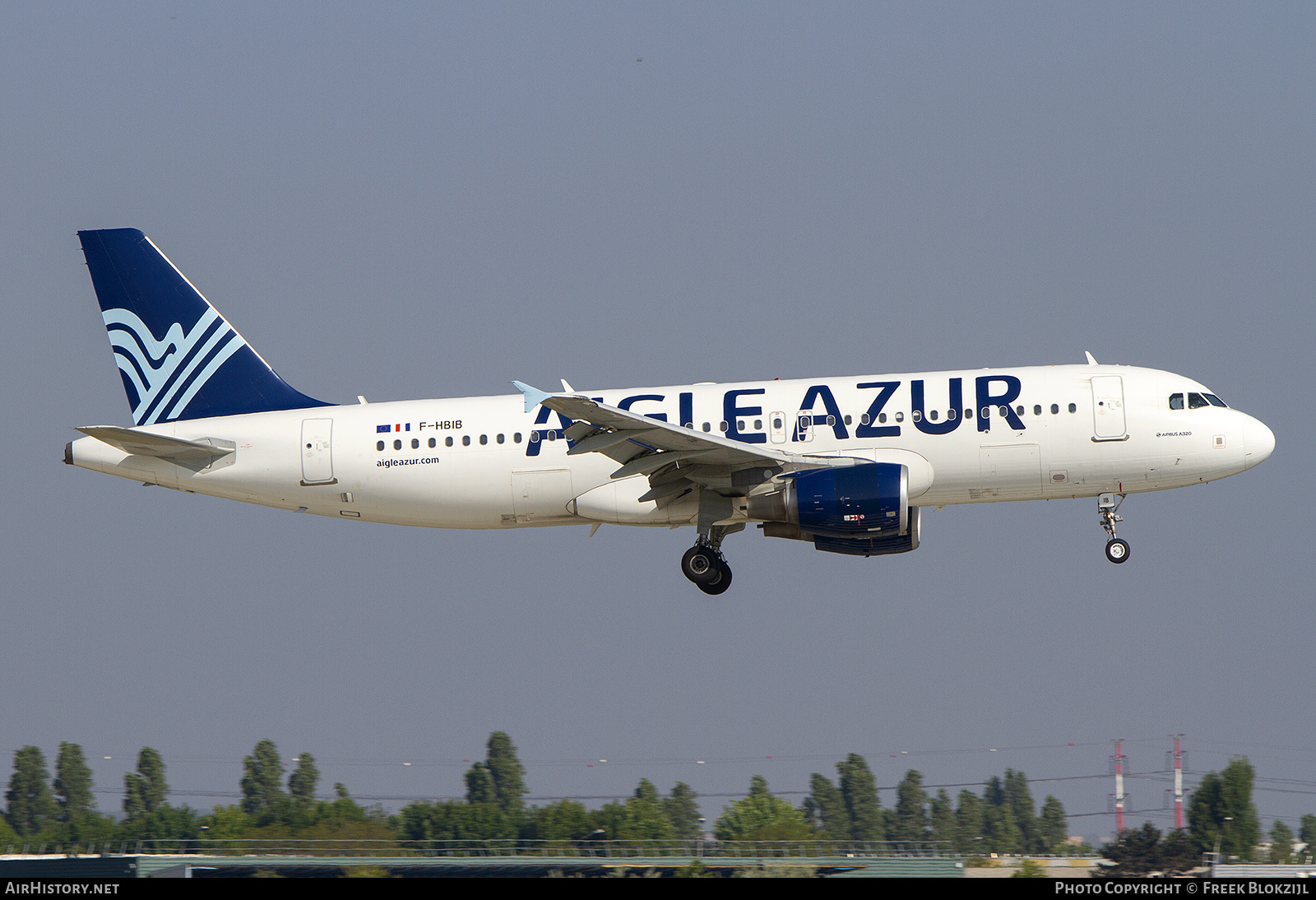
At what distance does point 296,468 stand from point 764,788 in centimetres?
7846

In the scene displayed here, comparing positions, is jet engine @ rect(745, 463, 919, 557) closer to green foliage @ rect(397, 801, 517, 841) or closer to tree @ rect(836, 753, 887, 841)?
green foliage @ rect(397, 801, 517, 841)

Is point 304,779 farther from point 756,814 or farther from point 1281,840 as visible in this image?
point 1281,840

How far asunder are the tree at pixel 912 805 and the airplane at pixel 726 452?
92361 mm

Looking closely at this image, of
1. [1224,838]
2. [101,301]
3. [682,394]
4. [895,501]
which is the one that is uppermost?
[101,301]

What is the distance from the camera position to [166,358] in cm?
3588

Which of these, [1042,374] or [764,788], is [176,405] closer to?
[1042,374]

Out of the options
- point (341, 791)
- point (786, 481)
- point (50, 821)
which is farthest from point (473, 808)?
point (786, 481)

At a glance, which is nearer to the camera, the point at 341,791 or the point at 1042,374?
the point at 1042,374

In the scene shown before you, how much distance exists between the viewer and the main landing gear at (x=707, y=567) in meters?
33.1

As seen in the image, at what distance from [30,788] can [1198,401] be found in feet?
364

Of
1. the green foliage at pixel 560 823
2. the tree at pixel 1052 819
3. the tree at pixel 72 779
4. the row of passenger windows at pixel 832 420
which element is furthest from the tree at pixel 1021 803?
the row of passenger windows at pixel 832 420

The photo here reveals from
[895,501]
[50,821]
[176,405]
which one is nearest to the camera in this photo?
[895,501]

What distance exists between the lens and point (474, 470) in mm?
32406

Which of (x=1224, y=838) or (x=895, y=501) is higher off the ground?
(x=895, y=501)
